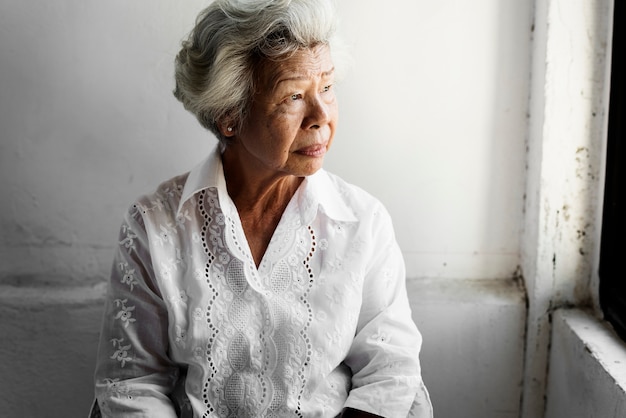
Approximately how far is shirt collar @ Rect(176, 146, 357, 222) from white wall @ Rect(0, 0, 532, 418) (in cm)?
39

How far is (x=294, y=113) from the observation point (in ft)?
5.45

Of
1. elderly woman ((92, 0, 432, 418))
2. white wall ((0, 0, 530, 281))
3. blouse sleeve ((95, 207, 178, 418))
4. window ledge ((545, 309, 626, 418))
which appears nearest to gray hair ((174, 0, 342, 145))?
elderly woman ((92, 0, 432, 418))

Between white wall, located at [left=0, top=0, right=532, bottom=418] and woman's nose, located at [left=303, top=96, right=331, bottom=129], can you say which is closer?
woman's nose, located at [left=303, top=96, right=331, bottom=129]

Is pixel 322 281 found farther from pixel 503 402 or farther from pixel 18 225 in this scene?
pixel 18 225

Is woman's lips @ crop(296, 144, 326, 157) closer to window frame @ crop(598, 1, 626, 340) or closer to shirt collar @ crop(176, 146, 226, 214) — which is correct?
shirt collar @ crop(176, 146, 226, 214)

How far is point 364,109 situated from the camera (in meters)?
2.18

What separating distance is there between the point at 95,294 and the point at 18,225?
32 cm

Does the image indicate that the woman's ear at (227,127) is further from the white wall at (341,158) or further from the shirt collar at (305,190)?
the white wall at (341,158)

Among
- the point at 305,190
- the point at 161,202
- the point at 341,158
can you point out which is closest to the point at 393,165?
the point at 341,158

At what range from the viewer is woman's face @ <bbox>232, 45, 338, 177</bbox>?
164 cm

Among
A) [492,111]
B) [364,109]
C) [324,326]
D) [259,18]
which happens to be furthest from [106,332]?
[492,111]

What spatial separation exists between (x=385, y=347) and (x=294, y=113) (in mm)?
594

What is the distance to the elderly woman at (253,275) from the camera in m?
1.66

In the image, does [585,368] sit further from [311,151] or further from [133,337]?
[133,337]
